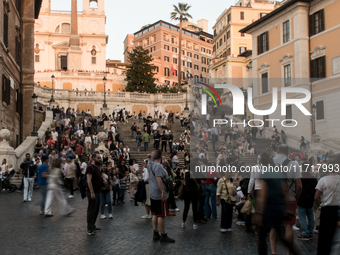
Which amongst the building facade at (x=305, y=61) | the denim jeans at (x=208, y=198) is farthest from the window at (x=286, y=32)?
the denim jeans at (x=208, y=198)

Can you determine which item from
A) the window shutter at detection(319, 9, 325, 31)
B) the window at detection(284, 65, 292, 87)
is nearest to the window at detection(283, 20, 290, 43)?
the window at detection(284, 65, 292, 87)

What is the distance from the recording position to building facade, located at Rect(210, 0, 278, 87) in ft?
202

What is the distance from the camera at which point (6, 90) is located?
22.3 meters

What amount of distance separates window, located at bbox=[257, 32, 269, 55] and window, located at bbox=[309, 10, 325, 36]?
5.16m

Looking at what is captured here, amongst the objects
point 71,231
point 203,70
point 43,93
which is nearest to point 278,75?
point 43,93

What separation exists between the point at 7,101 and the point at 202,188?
15448mm

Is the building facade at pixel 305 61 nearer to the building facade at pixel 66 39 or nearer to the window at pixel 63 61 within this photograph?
the building facade at pixel 66 39

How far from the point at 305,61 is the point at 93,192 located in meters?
27.2

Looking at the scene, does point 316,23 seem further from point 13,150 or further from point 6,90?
point 13,150

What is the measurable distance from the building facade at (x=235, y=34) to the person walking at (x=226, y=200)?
5068cm

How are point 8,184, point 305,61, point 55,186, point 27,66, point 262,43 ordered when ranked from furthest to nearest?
point 262,43 → point 305,61 → point 27,66 → point 8,184 → point 55,186

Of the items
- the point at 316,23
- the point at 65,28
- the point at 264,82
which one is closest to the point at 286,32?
the point at 316,23

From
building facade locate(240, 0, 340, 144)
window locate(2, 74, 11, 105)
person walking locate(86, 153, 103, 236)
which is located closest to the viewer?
person walking locate(86, 153, 103, 236)

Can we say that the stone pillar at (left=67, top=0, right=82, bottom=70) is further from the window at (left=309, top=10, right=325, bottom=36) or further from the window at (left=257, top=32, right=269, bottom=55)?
the window at (left=309, top=10, right=325, bottom=36)
